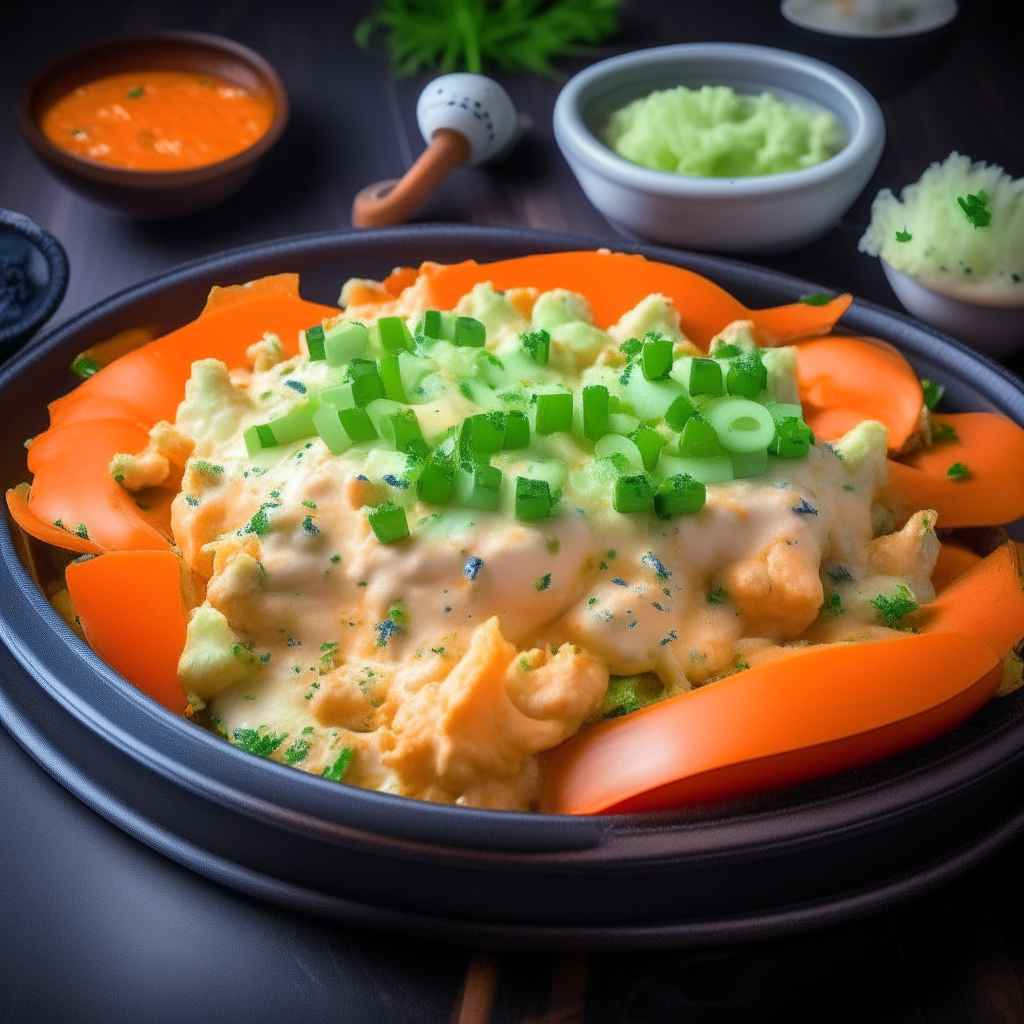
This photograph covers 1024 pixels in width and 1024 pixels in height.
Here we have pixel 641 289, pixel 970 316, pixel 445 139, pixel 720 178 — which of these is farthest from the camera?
pixel 445 139

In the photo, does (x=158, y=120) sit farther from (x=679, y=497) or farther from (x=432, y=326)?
(x=679, y=497)

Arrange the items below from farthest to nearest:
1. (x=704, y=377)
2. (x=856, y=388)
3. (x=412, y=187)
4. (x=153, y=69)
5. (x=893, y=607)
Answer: (x=153, y=69) < (x=412, y=187) < (x=856, y=388) < (x=704, y=377) < (x=893, y=607)

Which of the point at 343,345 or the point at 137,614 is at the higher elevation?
the point at 343,345

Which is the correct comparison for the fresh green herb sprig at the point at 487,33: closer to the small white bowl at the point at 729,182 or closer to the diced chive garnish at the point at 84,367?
the small white bowl at the point at 729,182

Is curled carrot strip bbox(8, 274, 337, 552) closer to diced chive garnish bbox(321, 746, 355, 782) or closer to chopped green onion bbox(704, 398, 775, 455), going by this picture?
diced chive garnish bbox(321, 746, 355, 782)

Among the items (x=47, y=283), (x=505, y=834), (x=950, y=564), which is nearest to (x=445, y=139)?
(x=47, y=283)
